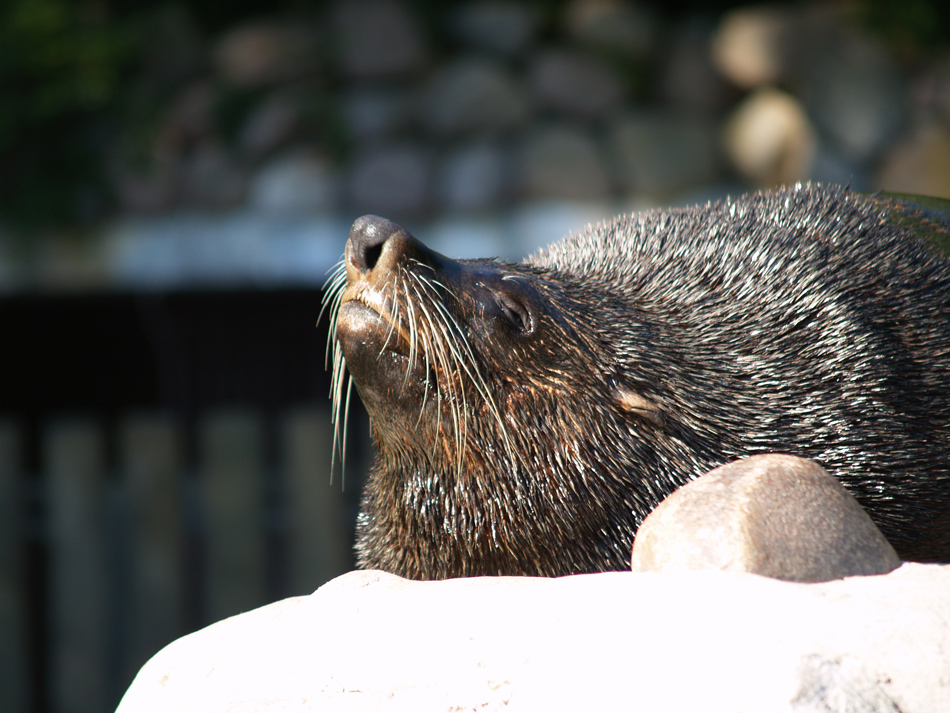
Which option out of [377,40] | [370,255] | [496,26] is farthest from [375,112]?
[370,255]

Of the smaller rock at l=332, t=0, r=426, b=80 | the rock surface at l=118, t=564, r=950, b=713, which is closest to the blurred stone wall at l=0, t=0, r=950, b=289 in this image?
the smaller rock at l=332, t=0, r=426, b=80

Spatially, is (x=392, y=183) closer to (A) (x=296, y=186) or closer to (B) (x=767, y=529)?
(A) (x=296, y=186)

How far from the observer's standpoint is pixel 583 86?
6156 millimetres

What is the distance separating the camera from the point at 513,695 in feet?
5.13

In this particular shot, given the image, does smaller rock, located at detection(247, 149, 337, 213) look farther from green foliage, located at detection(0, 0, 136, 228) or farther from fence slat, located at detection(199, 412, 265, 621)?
fence slat, located at detection(199, 412, 265, 621)

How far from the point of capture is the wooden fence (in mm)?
6105

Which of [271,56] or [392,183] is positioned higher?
[271,56]

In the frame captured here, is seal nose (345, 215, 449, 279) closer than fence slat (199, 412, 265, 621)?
Yes

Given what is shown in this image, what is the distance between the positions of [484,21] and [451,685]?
215 inches

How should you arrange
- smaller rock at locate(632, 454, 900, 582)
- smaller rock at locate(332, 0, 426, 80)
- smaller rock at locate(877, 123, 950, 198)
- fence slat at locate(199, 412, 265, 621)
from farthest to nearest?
1. smaller rock at locate(332, 0, 426, 80)
2. fence slat at locate(199, 412, 265, 621)
3. smaller rock at locate(877, 123, 950, 198)
4. smaller rock at locate(632, 454, 900, 582)

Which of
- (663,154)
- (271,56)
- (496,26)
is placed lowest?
(663,154)

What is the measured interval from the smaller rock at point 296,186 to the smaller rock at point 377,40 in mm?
705

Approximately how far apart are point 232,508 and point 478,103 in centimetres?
290

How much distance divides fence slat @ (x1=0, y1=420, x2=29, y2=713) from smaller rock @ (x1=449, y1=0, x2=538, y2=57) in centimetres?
374
